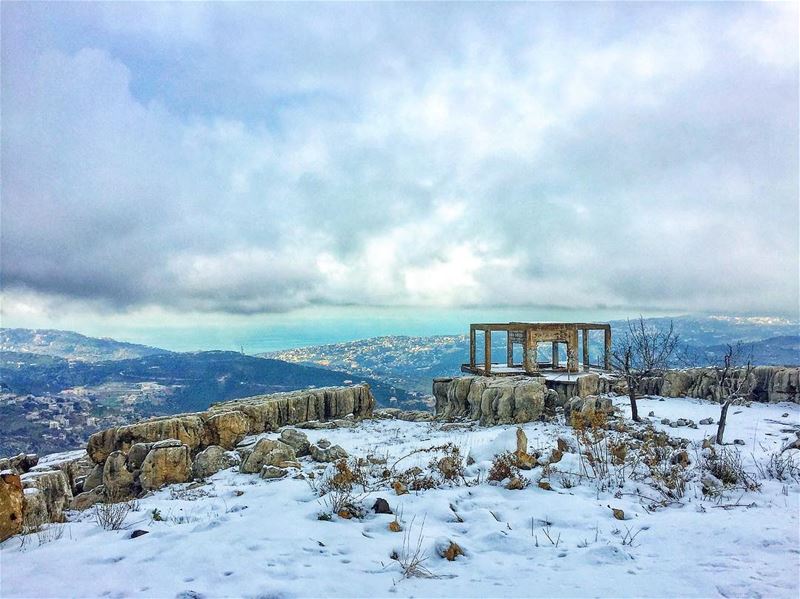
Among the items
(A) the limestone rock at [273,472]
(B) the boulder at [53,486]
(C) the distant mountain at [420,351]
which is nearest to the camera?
(B) the boulder at [53,486]

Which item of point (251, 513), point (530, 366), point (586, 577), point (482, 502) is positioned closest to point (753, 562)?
point (586, 577)

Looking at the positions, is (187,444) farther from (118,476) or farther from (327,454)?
(327,454)

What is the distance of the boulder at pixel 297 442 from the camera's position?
11.6 m

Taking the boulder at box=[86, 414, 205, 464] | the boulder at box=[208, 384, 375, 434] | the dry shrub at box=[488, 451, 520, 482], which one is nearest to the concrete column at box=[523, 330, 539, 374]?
the boulder at box=[208, 384, 375, 434]

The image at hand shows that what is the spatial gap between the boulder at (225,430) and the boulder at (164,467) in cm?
302

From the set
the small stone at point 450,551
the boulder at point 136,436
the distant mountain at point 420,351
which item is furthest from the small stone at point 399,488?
the distant mountain at point 420,351

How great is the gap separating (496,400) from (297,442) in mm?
8988

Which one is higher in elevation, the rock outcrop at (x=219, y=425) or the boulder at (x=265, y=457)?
the boulder at (x=265, y=457)

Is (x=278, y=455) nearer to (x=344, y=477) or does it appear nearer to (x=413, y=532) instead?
(x=344, y=477)

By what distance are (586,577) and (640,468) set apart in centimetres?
438

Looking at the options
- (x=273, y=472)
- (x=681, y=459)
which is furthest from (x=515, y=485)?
(x=273, y=472)

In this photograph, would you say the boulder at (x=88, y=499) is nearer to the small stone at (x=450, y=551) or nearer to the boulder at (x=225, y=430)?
the boulder at (x=225, y=430)

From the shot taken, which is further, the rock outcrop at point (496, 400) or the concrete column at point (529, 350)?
the concrete column at point (529, 350)

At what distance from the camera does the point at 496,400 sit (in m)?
17.5
